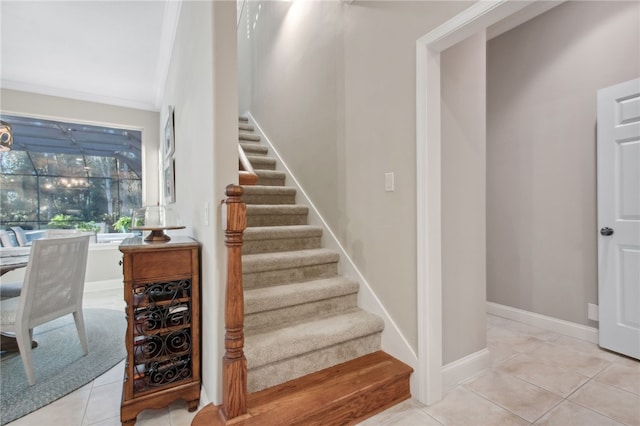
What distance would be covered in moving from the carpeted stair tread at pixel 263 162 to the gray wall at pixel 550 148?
94.4 inches

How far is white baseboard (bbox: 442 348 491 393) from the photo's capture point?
1921 millimetres

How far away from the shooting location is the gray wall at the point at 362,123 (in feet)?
6.28

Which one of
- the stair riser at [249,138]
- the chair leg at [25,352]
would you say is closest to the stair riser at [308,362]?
the chair leg at [25,352]

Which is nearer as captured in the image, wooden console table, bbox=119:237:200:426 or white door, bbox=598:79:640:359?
wooden console table, bbox=119:237:200:426

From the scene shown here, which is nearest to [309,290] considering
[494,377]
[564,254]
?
[494,377]

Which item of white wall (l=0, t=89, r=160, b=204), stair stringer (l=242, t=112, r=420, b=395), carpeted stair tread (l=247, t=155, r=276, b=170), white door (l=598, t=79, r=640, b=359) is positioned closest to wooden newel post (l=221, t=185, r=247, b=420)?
stair stringer (l=242, t=112, r=420, b=395)

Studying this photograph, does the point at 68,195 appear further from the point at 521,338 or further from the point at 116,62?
the point at 521,338

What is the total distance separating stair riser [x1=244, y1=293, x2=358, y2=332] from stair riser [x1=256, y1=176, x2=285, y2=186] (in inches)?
64.8

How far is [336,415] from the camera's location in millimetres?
1567

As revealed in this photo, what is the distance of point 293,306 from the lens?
2.10 meters

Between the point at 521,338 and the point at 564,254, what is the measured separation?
2.76ft

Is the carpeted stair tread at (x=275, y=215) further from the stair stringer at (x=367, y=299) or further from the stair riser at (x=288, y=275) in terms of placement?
the stair riser at (x=288, y=275)

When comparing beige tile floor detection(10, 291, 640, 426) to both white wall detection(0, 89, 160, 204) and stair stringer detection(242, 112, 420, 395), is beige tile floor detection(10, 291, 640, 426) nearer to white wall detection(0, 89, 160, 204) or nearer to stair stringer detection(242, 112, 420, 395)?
stair stringer detection(242, 112, 420, 395)

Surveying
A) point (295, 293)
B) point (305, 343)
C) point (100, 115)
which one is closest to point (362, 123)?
point (295, 293)
